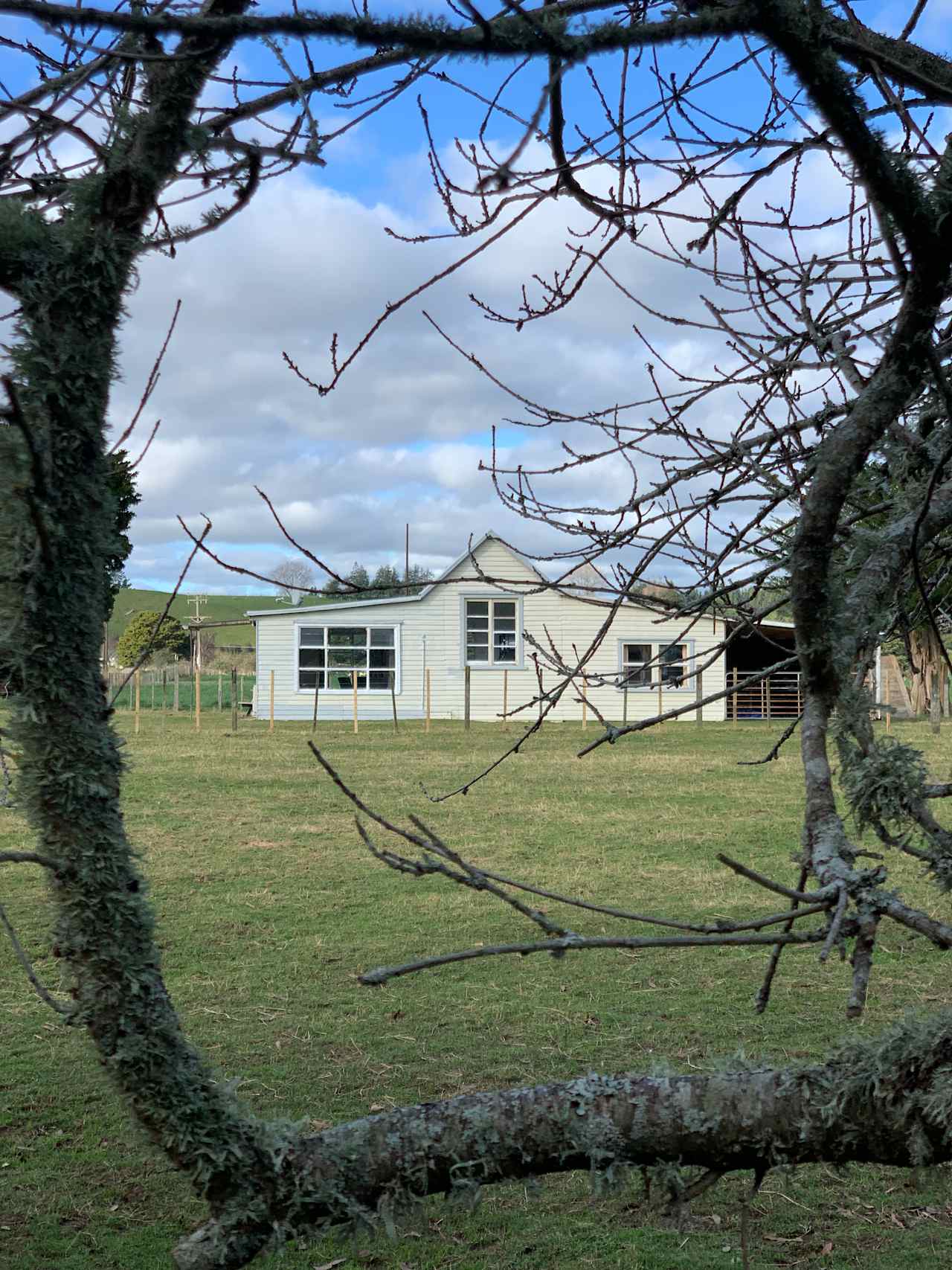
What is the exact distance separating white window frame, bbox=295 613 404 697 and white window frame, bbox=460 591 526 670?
1672 mm

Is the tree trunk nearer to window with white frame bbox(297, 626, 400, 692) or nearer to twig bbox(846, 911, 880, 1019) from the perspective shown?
twig bbox(846, 911, 880, 1019)

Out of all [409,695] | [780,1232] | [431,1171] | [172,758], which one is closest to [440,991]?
[780,1232]

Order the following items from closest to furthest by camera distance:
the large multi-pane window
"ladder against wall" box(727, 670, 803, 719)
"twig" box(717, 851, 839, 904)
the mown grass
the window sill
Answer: "twig" box(717, 851, 839, 904) < the mown grass < the window sill < the large multi-pane window < "ladder against wall" box(727, 670, 803, 719)

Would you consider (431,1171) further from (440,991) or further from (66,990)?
(440,991)

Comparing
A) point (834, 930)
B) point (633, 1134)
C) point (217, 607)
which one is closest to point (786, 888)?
point (834, 930)

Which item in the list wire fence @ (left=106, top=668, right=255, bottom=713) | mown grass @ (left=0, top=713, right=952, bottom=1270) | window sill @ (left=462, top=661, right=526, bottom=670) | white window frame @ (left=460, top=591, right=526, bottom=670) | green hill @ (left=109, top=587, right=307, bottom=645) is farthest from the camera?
green hill @ (left=109, top=587, right=307, bottom=645)

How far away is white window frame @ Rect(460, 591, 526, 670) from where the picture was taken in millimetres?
26969

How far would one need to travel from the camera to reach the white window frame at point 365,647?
27344 mm

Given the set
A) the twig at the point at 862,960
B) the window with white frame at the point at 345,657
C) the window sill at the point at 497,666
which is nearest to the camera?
the twig at the point at 862,960

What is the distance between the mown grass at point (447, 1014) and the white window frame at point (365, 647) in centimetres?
1456

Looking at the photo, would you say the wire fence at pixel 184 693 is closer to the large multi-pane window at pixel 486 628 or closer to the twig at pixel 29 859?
the large multi-pane window at pixel 486 628

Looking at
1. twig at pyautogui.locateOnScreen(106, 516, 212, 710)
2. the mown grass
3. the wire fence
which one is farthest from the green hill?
twig at pyautogui.locateOnScreen(106, 516, 212, 710)

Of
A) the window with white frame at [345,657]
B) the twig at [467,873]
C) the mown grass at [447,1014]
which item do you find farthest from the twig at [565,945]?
the window with white frame at [345,657]

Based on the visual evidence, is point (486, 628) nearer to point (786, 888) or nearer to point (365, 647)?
point (365, 647)
